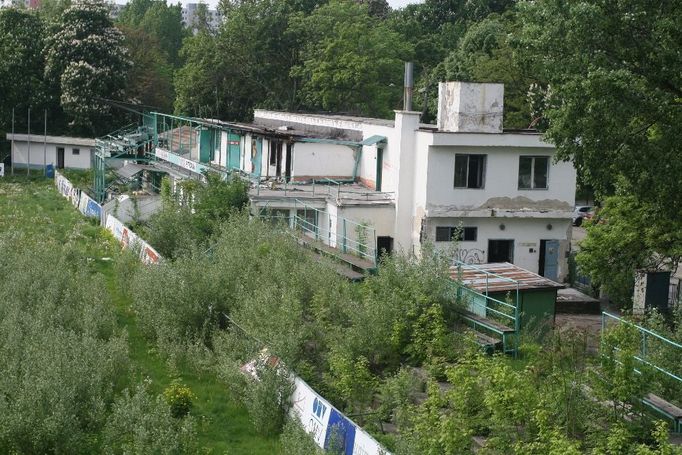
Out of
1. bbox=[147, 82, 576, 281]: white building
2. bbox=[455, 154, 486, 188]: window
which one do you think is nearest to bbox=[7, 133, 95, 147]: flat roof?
bbox=[147, 82, 576, 281]: white building

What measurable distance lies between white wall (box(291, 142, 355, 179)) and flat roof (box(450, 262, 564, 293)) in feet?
44.3

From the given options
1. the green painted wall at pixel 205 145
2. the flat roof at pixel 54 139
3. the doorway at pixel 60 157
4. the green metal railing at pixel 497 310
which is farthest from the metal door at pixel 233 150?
the green metal railing at pixel 497 310

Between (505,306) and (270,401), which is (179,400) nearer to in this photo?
(270,401)

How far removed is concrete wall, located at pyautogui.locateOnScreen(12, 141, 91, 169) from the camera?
6575cm

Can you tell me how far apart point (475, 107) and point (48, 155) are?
38.6 m

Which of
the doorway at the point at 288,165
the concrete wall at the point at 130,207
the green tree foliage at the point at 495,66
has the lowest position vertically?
the concrete wall at the point at 130,207

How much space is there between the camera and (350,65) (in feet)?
198

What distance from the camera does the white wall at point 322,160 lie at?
39906mm

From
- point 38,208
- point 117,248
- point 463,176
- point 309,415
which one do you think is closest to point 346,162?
point 463,176

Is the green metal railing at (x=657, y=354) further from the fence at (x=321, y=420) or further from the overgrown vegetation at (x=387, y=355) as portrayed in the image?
the fence at (x=321, y=420)

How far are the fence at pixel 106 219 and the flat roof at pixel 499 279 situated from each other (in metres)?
10.1

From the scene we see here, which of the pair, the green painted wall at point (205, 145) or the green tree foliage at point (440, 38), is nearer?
the green painted wall at point (205, 145)

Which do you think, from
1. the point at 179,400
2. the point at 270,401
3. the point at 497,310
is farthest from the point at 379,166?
the point at 270,401

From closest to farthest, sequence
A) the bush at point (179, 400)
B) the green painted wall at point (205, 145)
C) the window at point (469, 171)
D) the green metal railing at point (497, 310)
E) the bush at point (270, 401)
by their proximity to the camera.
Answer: the bush at point (270, 401) → the bush at point (179, 400) → the green metal railing at point (497, 310) → the window at point (469, 171) → the green painted wall at point (205, 145)
